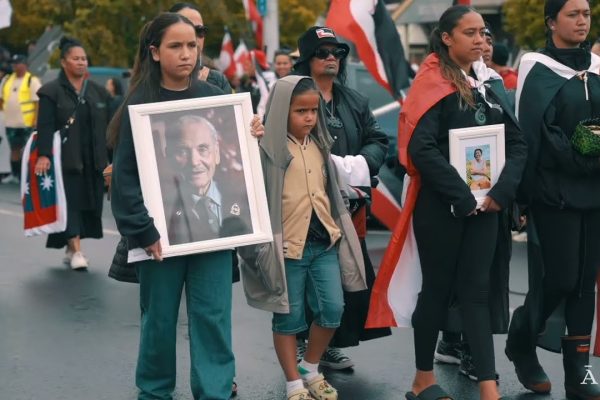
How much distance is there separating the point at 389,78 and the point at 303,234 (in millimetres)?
5249

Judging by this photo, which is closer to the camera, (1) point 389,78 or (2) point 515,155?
(2) point 515,155

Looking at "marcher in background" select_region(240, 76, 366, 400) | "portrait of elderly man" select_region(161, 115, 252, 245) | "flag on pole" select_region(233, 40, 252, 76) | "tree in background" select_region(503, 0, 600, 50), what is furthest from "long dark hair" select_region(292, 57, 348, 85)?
"tree in background" select_region(503, 0, 600, 50)

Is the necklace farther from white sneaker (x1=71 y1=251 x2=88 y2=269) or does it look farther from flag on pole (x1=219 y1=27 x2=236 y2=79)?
flag on pole (x1=219 y1=27 x2=236 y2=79)

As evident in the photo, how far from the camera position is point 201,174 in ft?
18.5

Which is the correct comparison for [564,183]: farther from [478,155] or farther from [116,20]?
[116,20]

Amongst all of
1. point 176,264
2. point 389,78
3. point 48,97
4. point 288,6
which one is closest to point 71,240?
point 48,97

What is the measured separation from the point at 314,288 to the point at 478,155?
1.02m

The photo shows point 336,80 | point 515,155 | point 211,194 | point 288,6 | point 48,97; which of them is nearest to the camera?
point 211,194

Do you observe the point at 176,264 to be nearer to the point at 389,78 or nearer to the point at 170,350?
the point at 170,350

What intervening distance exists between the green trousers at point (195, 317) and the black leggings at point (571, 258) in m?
1.60

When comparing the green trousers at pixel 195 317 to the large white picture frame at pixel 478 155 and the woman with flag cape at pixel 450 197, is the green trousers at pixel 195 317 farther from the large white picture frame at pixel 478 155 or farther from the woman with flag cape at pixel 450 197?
the large white picture frame at pixel 478 155

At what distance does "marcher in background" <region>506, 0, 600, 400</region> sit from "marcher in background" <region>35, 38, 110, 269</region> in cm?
494

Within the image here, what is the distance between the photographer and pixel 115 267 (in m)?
6.14

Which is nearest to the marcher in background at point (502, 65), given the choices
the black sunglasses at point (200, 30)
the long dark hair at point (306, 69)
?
the long dark hair at point (306, 69)
